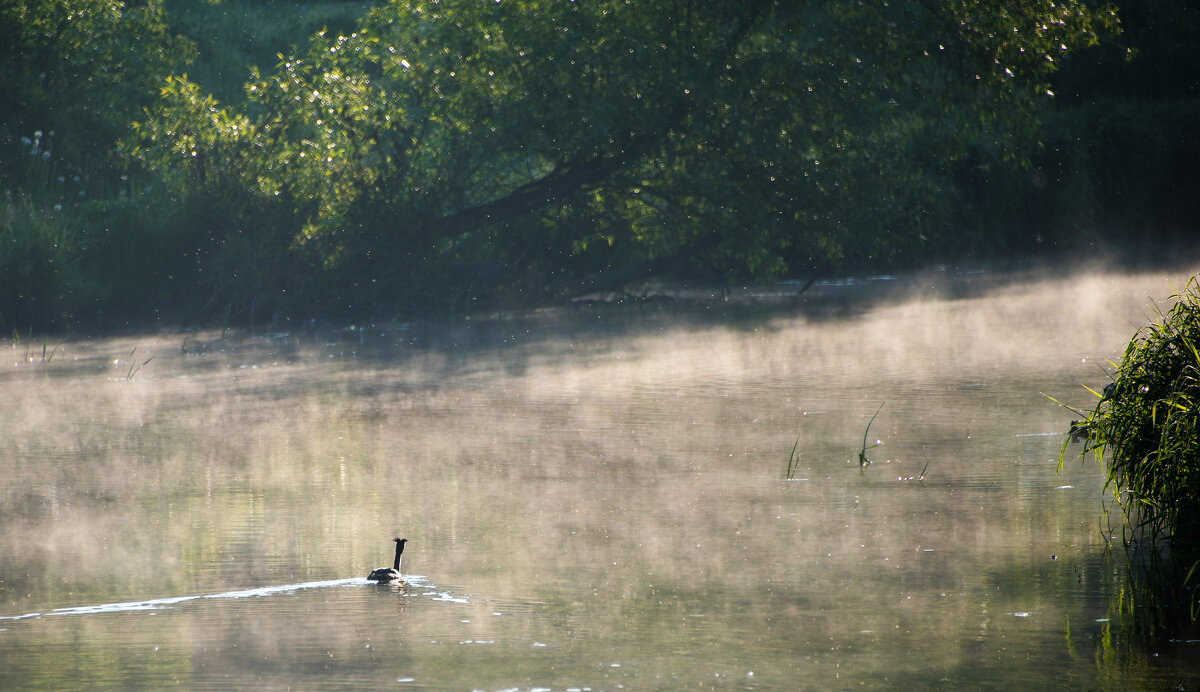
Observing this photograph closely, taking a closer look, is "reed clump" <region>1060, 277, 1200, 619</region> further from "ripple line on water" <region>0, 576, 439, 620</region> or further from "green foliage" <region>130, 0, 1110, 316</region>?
"green foliage" <region>130, 0, 1110, 316</region>

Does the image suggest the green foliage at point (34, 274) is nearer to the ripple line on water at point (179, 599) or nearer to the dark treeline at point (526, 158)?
the dark treeline at point (526, 158)

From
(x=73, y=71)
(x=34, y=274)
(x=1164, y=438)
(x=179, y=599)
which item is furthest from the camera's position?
(x=73, y=71)

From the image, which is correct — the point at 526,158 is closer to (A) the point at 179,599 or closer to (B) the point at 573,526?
(B) the point at 573,526

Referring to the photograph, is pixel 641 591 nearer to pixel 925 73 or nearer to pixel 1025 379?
pixel 1025 379

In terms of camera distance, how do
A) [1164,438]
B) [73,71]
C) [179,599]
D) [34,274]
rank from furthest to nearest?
[73,71] < [34,274] < [179,599] < [1164,438]

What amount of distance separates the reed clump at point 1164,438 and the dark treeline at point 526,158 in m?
11.6

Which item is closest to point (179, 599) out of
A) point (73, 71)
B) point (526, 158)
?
point (526, 158)

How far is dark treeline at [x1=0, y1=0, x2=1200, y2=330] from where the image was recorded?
1730cm

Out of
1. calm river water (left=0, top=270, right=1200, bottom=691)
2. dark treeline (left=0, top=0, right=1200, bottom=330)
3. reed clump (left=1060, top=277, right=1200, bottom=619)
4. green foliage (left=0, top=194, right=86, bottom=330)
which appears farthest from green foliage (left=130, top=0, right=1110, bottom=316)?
reed clump (left=1060, top=277, right=1200, bottom=619)

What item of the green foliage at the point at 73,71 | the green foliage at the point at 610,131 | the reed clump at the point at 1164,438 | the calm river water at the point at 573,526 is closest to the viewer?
the calm river water at the point at 573,526

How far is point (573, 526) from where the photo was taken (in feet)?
22.2

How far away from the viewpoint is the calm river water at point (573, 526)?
4.73m

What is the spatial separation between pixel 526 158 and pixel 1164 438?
14258mm

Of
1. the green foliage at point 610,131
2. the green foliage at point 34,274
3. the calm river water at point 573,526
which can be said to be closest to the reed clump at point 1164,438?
the calm river water at point 573,526
